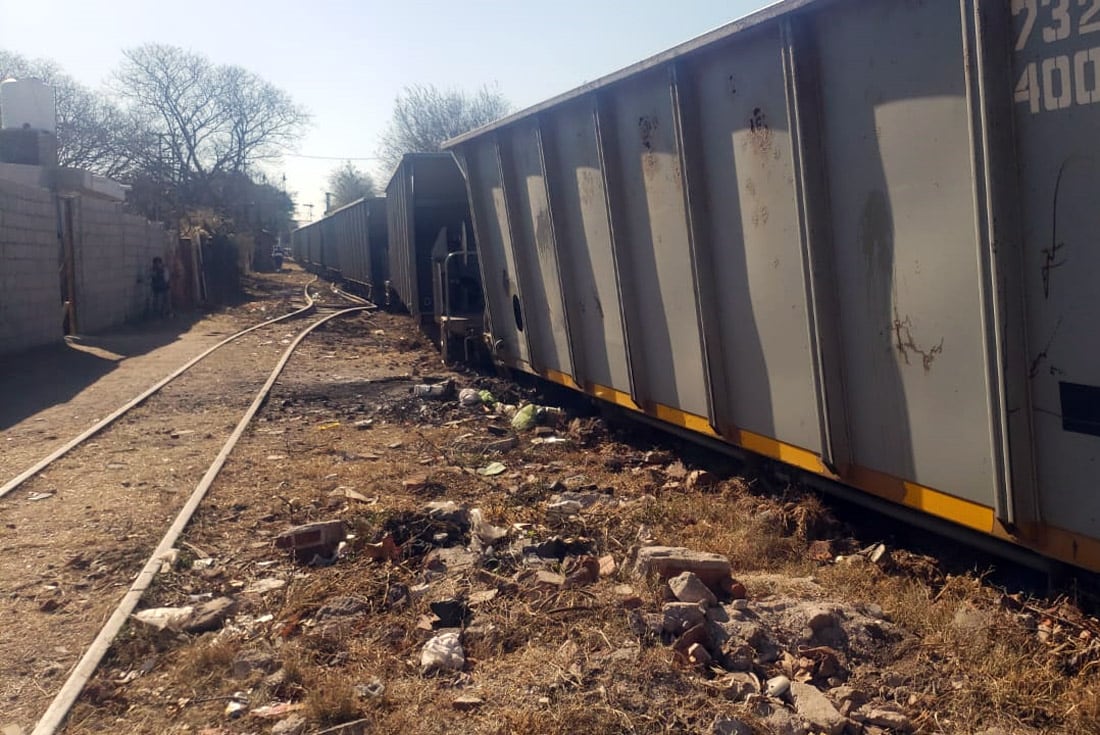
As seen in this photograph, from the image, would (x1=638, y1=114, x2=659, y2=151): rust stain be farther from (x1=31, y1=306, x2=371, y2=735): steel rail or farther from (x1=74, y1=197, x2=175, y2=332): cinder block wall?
(x1=74, y1=197, x2=175, y2=332): cinder block wall

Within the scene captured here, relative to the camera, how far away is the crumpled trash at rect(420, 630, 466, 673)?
396 centimetres

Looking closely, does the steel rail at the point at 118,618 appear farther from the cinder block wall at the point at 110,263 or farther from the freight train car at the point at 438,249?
the cinder block wall at the point at 110,263

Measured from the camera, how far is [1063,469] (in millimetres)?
3602

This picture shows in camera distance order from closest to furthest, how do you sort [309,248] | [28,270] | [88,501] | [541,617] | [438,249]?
[541,617] → [88,501] → [438,249] → [28,270] → [309,248]

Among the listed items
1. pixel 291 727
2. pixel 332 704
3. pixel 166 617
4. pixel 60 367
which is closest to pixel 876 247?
pixel 332 704

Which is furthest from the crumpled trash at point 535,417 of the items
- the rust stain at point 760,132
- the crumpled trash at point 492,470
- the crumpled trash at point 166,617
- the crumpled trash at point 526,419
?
the crumpled trash at point 166,617

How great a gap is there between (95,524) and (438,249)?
8.12m

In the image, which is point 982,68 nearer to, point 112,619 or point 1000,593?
point 1000,593

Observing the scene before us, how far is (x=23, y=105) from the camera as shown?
21453 millimetres

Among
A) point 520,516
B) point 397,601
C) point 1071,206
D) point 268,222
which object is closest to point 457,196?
point 520,516

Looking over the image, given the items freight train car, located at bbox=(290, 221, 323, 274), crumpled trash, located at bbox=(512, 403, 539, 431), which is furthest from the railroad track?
freight train car, located at bbox=(290, 221, 323, 274)

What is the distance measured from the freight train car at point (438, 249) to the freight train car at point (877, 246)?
19.8ft

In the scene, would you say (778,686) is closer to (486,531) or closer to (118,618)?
(486,531)

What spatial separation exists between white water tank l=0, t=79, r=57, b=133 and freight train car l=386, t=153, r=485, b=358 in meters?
9.01
